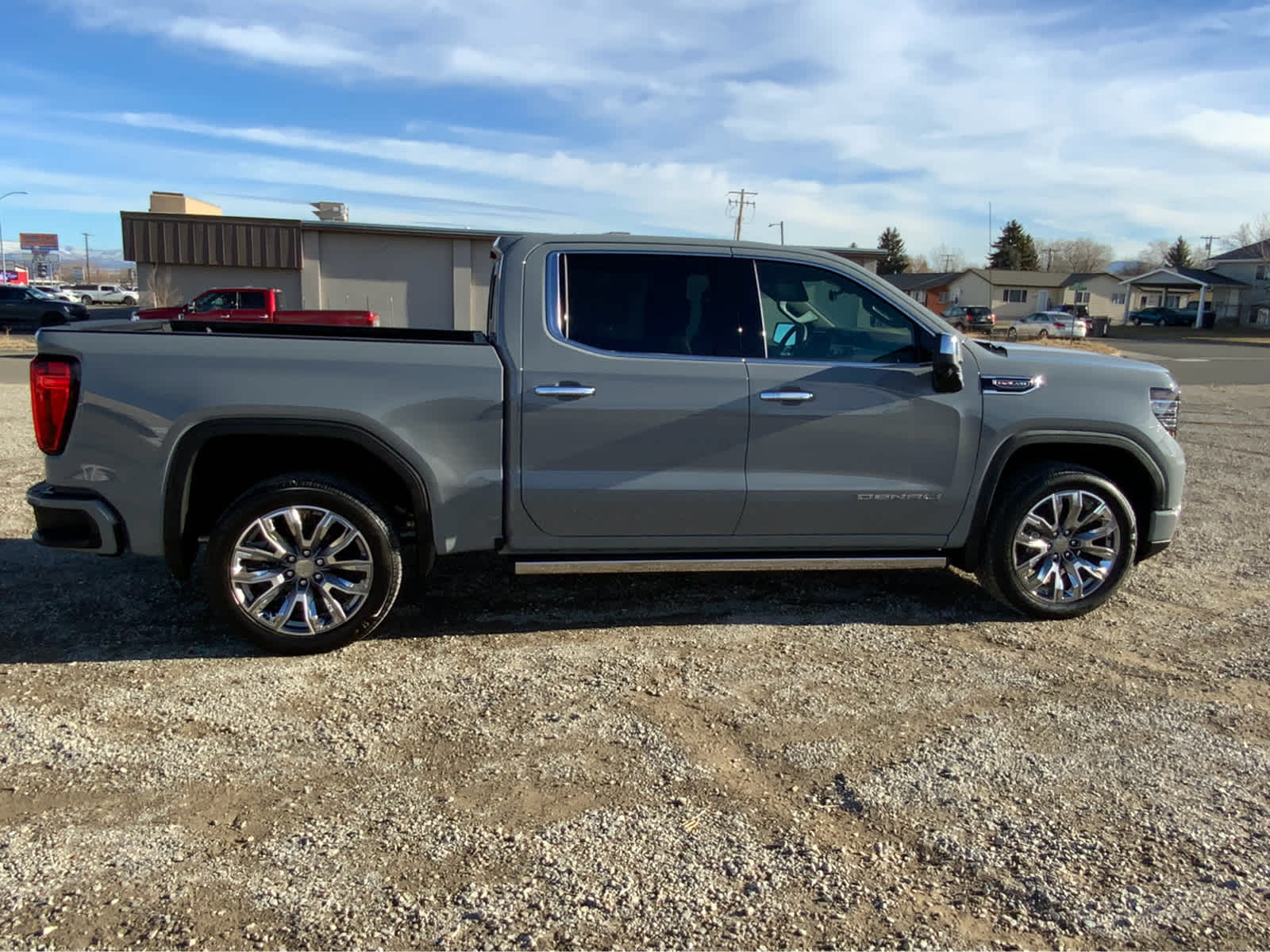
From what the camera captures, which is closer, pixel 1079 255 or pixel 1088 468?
pixel 1088 468

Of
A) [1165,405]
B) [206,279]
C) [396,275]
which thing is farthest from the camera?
[206,279]

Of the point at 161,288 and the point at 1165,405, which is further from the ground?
the point at 161,288

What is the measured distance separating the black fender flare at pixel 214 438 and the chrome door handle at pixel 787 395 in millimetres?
1638

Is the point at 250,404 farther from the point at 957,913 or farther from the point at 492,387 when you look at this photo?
the point at 957,913

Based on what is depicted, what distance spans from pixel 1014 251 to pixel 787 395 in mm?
93255

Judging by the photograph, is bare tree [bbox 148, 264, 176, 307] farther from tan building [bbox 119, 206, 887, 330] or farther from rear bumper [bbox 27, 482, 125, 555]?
rear bumper [bbox 27, 482, 125, 555]

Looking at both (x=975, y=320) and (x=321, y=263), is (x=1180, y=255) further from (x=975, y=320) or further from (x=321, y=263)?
(x=321, y=263)

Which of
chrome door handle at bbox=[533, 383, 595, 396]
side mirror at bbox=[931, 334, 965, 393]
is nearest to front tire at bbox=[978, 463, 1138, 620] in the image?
side mirror at bbox=[931, 334, 965, 393]

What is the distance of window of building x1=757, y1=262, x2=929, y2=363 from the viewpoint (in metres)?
4.63

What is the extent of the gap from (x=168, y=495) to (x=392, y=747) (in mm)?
1592

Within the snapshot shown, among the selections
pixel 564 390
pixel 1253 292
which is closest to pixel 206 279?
pixel 564 390

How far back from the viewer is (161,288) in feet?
91.5

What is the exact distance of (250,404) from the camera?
4.07 m

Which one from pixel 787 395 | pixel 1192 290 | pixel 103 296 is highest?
pixel 1192 290
